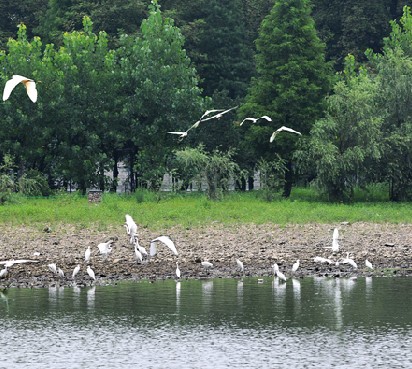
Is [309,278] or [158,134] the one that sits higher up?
[158,134]

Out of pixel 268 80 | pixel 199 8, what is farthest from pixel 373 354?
pixel 199 8

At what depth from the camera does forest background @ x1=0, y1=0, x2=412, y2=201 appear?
52.1 m

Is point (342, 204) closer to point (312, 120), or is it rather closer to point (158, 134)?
point (312, 120)

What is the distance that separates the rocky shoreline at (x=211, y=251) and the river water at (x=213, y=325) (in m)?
1.21

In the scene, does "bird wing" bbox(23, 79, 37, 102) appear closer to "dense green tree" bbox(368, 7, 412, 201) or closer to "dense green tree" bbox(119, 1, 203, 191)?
"dense green tree" bbox(368, 7, 412, 201)

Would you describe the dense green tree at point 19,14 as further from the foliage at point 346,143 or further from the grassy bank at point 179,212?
the foliage at point 346,143

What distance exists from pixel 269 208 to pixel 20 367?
87.0 ft

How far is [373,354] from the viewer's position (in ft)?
62.3

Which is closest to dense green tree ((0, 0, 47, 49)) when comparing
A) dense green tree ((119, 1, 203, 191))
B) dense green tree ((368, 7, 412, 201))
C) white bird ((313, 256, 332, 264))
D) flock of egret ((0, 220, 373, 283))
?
dense green tree ((119, 1, 203, 191))

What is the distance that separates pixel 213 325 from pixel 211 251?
31.9ft

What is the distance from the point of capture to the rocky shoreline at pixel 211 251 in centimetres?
2766

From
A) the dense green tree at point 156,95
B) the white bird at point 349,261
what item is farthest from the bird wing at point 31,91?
the dense green tree at point 156,95

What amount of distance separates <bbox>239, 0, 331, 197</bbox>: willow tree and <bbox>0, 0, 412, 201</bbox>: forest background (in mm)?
64

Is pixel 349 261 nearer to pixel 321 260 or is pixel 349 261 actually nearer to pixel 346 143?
pixel 321 260
